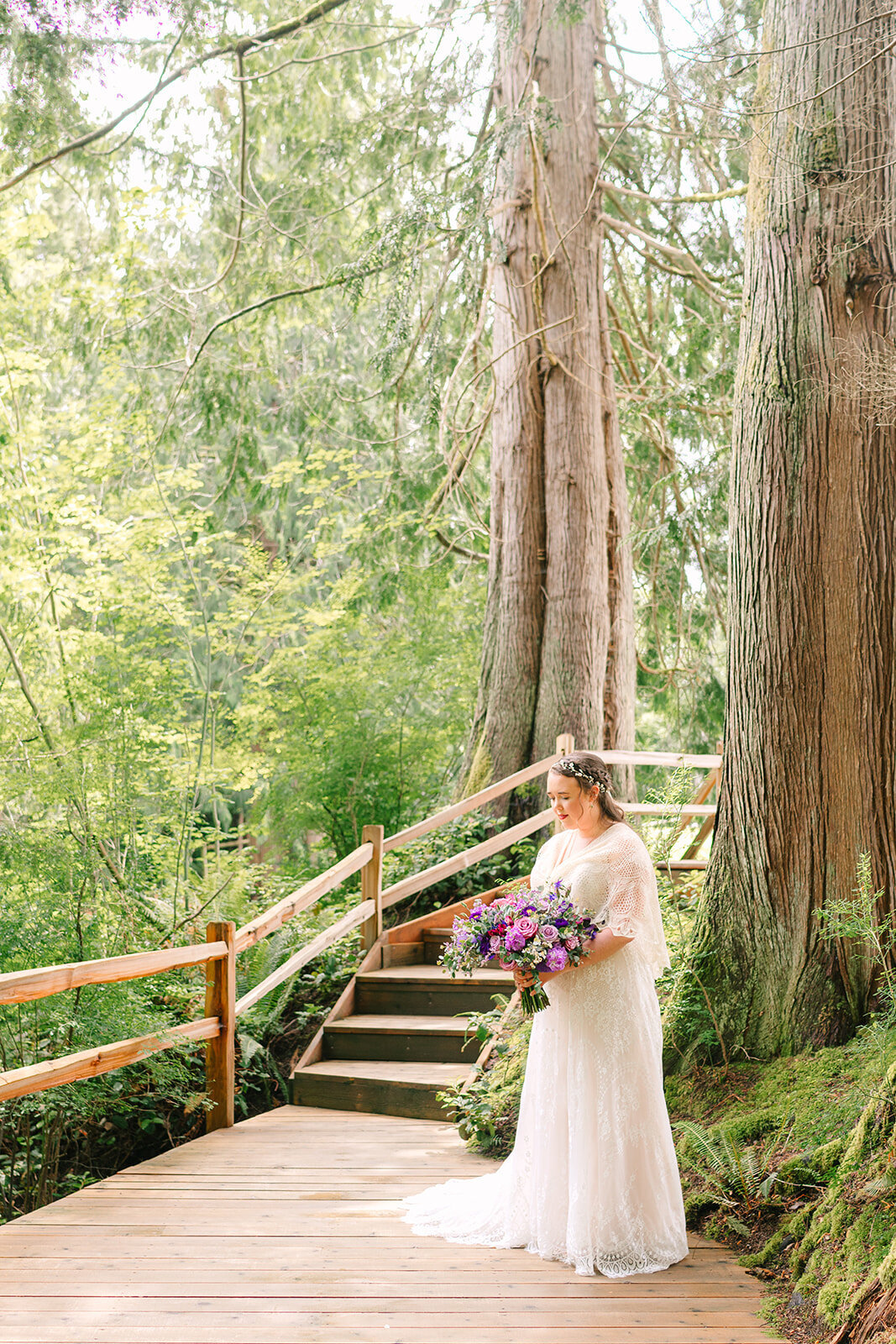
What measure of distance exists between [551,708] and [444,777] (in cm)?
233

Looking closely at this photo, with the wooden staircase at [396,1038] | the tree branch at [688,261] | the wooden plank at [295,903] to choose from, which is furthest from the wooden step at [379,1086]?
the tree branch at [688,261]

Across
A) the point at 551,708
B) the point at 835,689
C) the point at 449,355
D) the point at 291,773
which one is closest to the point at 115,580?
the point at 291,773

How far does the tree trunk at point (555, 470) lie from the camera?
31.8 feet

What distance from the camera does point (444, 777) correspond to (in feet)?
37.9

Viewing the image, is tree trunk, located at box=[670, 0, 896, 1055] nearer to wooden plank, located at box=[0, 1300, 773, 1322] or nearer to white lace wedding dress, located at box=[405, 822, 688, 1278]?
white lace wedding dress, located at box=[405, 822, 688, 1278]

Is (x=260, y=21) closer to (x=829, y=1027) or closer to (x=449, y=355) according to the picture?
(x=449, y=355)

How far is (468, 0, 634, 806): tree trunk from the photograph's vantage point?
382 inches

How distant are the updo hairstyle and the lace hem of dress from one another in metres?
1.48

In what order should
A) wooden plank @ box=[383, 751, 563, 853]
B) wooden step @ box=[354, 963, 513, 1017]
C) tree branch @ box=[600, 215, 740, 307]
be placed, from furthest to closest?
tree branch @ box=[600, 215, 740, 307] → wooden plank @ box=[383, 751, 563, 853] → wooden step @ box=[354, 963, 513, 1017]

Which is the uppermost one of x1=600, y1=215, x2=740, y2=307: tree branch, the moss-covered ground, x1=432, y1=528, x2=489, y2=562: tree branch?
x1=600, y1=215, x2=740, y2=307: tree branch

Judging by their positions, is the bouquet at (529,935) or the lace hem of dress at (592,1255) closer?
the lace hem of dress at (592,1255)

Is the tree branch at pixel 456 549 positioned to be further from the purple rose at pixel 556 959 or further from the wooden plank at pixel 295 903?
the purple rose at pixel 556 959

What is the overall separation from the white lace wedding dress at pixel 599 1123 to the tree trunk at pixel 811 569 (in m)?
0.92

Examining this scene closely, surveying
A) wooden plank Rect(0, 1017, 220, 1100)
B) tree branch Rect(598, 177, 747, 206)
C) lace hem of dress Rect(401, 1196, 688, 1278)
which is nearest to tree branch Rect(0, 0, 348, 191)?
tree branch Rect(598, 177, 747, 206)
